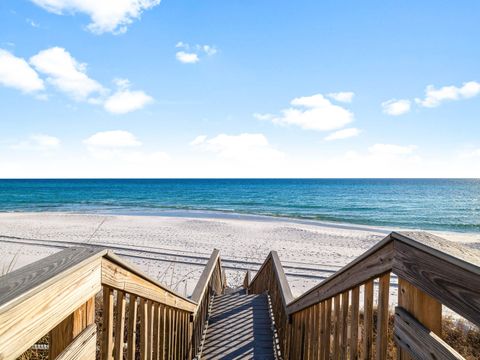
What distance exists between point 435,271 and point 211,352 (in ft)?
12.0

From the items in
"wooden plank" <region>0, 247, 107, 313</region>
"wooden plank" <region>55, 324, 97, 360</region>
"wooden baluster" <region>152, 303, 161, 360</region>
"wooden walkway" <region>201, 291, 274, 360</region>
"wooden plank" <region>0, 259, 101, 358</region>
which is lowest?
"wooden walkway" <region>201, 291, 274, 360</region>

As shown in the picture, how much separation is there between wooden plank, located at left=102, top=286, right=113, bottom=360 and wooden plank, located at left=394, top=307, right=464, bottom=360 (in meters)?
1.29

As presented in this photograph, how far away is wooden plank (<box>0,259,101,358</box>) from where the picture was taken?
0.84 m

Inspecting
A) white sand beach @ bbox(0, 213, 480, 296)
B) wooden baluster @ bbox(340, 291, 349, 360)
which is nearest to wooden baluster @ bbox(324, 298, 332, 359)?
wooden baluster @ bbox(340, 291, 349, 360)

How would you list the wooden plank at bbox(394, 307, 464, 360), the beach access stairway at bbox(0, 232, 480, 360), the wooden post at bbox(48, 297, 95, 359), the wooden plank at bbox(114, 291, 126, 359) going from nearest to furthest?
the beach access stairway at bbox(0, 232, 480, 360) → the wooden plank at bbox(394, 307, 464, 360) → the wooden post at bbox(48, 297, 95, 359) → the wooden plank at bbox(114, 291, 126, 359)

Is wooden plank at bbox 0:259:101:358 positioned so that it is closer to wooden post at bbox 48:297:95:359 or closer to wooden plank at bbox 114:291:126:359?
wooden post at bbox 48:297:95:359

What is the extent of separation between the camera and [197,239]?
16875 millimetres

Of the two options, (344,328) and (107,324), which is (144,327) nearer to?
(107,324)

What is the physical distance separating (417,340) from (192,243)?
1509cm

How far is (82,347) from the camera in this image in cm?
126

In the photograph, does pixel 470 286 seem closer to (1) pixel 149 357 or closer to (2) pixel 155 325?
(1) pixel 149 357

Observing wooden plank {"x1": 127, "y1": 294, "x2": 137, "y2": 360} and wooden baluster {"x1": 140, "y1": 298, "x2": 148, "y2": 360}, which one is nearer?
wooden plank {"x1": 127, "y1": 294, "x2": 137, "y2": 360}

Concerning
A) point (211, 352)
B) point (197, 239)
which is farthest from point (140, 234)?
point (211, 352)

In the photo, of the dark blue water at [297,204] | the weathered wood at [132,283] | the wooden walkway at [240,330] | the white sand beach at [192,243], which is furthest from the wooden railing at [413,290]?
the dark blue water at [297,204]
